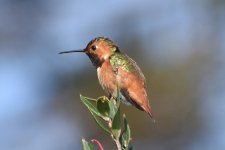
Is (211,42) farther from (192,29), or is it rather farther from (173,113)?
(173,113)

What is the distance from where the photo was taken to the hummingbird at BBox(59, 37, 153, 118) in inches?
125

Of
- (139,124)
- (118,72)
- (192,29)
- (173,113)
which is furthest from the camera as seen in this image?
(192,29)

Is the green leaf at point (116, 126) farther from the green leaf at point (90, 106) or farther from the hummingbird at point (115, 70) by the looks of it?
the hummingbird at point (115, 70)

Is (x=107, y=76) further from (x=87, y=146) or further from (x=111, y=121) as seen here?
(x=87, y=146)

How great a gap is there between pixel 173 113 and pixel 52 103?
2062 millimetres

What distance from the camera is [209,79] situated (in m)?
12.9

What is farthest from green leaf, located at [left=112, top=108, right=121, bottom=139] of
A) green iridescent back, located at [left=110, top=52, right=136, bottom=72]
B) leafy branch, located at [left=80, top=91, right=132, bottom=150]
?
green iridescent back, located at [left=110, top=52, right=136, bottom=72]

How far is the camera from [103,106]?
2104 mm

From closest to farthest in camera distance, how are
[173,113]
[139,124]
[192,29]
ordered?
1. [139,124]
2. [173,113]
3. [192,29]

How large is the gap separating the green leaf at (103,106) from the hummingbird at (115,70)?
102 cm

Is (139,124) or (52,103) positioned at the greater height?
(52,103)

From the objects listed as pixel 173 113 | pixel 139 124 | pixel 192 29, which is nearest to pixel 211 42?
pixel 192 29

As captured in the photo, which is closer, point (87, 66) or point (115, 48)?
point (115, 48)

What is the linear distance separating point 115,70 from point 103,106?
121 centimetres
